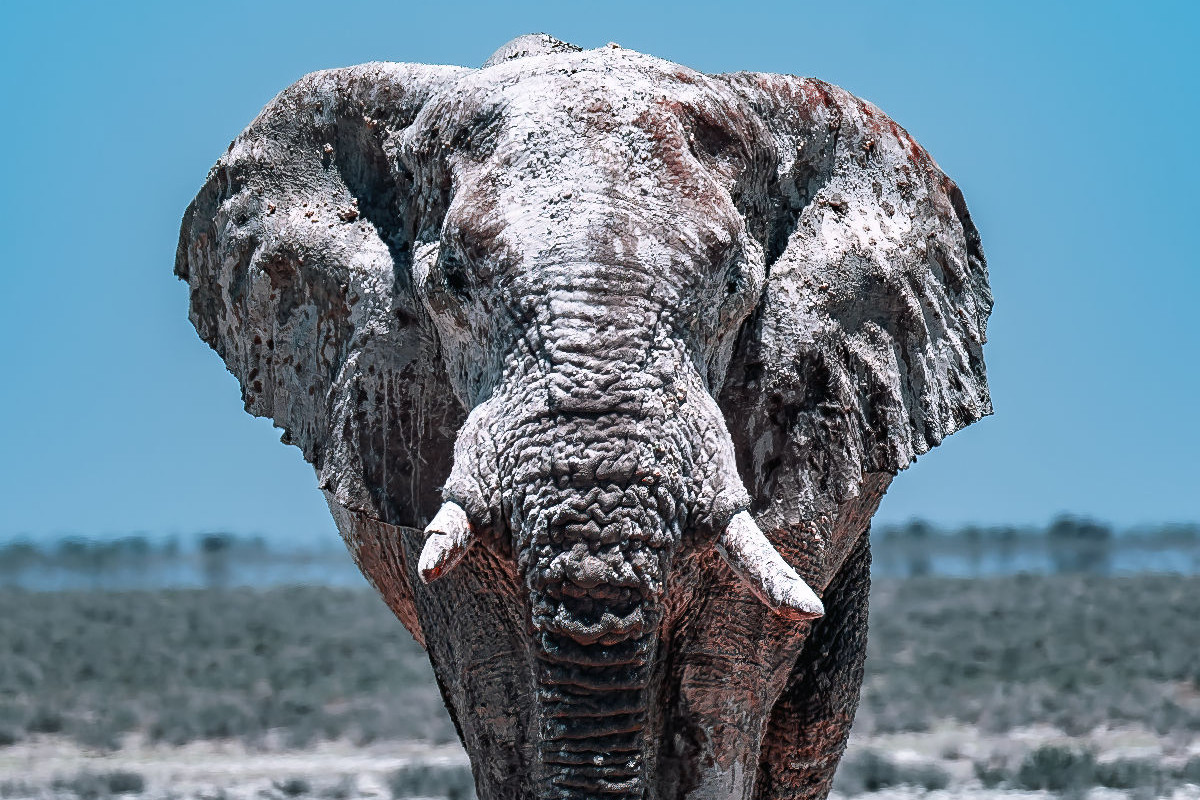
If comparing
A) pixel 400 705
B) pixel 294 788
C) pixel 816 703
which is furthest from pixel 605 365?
pixel 400 705

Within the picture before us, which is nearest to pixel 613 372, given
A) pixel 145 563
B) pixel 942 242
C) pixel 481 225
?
pixel 481 225

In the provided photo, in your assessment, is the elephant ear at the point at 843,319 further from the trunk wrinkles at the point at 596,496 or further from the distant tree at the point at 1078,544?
the distant tree at the point at 1078,544

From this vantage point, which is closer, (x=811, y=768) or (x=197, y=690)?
(x=811, y=768)

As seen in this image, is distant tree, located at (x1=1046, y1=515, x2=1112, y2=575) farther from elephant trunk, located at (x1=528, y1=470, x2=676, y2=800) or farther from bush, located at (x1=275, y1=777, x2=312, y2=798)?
elephant trunk, located at (x1=528, y1=470, x2=676, y2=800)

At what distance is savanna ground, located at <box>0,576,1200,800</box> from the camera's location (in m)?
9.27

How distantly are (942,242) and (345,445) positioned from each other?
1.71 meters

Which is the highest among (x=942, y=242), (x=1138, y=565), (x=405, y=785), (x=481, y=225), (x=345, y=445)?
(x=1138, y=565)

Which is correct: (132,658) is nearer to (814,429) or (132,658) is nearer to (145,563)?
(814,429)

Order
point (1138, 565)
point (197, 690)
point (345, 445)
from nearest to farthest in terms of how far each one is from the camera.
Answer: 1. point (345, 445)
2. point (197, 690)
3. point (1138, 565)

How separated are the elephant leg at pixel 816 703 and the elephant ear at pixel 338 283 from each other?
1328 mm

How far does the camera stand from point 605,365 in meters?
3.38

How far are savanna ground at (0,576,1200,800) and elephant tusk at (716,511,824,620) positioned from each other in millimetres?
5446

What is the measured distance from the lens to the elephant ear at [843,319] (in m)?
4.09

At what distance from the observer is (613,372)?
3373 millimetres
